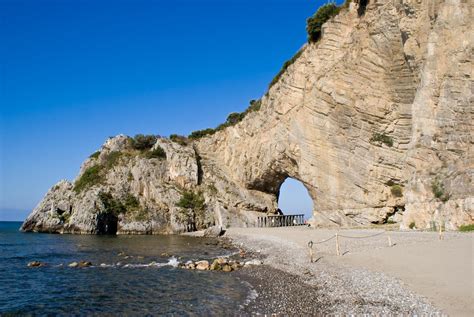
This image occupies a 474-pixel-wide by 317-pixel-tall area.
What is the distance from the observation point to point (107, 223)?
194 ft

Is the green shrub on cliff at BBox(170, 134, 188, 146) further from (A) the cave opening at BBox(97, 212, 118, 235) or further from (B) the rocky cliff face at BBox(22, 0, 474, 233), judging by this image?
(A) the cave opening at BBox(97, 212, 118, 235)

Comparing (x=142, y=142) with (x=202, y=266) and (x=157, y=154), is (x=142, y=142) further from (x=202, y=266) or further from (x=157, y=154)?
(x=202, y=266)

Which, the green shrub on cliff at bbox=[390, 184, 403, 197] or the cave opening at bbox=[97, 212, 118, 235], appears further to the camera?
the cave opening at bbox=[97, 212, 118, 235]

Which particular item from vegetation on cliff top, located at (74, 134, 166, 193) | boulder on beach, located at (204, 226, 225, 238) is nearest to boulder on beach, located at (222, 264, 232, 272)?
boulder on beach, located at (204, 226, 225, 238)

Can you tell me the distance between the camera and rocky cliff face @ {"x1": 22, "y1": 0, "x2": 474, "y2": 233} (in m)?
28.0

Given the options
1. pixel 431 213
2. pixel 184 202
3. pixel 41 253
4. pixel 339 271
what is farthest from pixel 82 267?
pixel 184 202

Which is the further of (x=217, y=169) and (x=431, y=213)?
(x=217, y=169)

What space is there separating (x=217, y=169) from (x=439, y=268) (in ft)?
182

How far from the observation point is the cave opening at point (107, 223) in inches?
2279

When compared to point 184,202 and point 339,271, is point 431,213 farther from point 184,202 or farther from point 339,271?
point 184,202

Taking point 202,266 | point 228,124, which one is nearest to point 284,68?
point 228,124

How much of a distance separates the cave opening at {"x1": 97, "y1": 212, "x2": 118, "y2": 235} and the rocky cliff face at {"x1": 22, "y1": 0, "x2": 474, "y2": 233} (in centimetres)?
18

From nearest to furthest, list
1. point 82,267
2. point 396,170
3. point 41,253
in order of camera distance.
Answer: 1. point 82,267
2. point 41,253
3. point 396,170

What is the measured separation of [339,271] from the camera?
17.2 m
